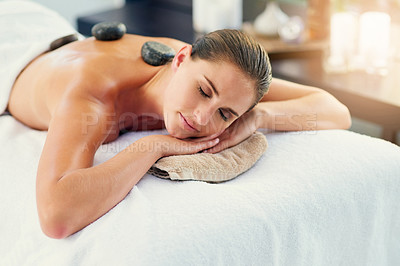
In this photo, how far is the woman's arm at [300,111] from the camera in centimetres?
142

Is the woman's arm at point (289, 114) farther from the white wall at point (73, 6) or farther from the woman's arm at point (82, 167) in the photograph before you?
the white wall at point (73, 6)

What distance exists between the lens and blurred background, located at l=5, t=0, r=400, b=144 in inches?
76.4

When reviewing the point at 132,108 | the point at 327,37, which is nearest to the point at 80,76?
the point at 132,108

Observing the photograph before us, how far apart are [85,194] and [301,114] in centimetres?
64

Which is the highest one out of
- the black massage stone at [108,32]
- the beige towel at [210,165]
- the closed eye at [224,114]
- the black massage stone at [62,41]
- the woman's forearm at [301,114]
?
the black massage stone at [108,32]

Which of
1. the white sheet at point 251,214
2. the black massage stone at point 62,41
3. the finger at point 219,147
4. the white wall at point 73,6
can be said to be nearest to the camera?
the white sheet at point 251,214

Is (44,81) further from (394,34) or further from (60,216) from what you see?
(394,34)

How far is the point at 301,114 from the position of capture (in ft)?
4.68

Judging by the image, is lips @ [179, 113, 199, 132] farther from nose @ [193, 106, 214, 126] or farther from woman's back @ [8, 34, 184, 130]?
woman's back @ [8, 34, 184, 130]

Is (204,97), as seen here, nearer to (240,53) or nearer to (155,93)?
(240,53)

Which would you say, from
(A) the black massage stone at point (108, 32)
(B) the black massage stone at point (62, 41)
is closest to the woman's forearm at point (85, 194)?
(A) the black massage stone at point (108, 32)

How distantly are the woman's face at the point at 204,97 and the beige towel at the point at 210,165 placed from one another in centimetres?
7

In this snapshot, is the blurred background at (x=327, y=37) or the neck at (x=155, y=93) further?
the blurred background at (x=327, y=37)

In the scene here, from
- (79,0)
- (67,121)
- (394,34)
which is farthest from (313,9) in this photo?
(79,0)
